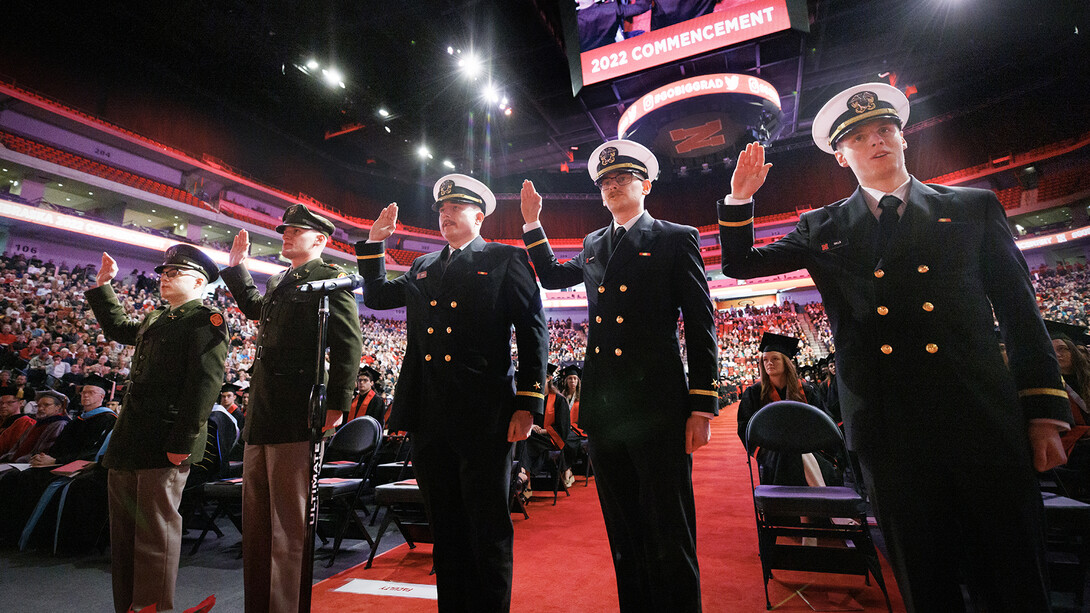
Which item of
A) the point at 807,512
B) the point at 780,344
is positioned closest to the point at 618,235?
the point at 807,512

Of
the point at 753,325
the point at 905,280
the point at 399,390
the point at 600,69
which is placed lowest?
the point at 399,390

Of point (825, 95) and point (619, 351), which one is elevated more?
point (825, 95)

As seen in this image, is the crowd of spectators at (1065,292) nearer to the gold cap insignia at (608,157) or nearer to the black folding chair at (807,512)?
the black folding chair at (807,512)

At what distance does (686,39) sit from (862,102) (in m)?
10.00

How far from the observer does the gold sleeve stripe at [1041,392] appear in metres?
1.14

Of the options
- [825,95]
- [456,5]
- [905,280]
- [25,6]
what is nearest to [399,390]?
[905,280]

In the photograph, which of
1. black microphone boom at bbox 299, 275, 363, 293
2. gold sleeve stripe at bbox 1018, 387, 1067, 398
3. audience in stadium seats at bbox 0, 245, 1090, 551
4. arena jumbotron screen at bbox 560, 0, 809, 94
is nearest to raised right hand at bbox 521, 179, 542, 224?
black microphone boom at bbox 299, 275, 363, 293

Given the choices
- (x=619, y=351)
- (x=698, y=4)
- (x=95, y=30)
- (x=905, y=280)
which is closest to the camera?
(x=905, y=280)

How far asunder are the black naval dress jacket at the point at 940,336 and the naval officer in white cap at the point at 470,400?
113 centimetres

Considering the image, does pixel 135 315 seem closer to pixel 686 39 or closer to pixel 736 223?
pixel 686 39

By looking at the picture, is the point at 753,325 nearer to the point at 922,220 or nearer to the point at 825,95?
the point at 825,95

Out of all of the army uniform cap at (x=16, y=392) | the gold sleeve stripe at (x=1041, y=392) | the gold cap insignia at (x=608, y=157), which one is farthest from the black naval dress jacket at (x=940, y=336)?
the army uniform cap at (x=16, y=392)

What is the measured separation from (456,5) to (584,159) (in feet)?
38.8

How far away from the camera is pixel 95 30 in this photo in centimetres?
1822
